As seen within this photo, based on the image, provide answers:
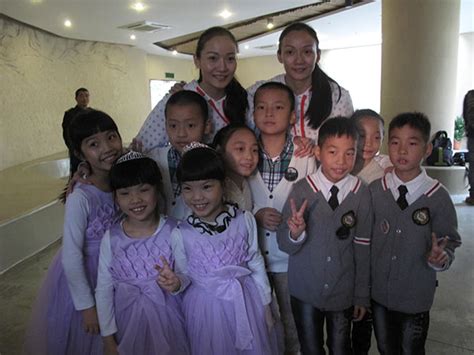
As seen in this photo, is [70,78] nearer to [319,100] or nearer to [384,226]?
[319,100]

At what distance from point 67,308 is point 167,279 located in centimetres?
59

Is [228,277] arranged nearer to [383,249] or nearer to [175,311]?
[175,311]

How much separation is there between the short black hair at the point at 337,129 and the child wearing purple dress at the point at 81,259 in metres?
0.82

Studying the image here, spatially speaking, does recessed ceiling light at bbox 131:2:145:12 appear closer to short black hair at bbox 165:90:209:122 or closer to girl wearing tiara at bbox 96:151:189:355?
short black hair at bbox 165:90:209:122

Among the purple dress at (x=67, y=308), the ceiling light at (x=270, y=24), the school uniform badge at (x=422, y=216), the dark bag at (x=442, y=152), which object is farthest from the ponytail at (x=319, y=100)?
the ceiling light at (x=270, y=24)

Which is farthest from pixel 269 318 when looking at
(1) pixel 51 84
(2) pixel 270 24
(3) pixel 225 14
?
(1) pixel 51 84

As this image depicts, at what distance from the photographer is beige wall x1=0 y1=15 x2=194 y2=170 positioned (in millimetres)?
7758

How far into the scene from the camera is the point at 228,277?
146 centimetres

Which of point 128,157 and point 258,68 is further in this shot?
point 258,68

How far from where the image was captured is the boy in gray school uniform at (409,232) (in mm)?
1410

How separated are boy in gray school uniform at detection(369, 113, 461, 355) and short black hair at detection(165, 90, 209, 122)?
2.47 feet

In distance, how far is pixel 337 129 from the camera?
1.45 metres

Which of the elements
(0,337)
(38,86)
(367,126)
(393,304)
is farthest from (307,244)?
(38,86)

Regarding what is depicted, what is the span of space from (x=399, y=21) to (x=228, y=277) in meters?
5.46
